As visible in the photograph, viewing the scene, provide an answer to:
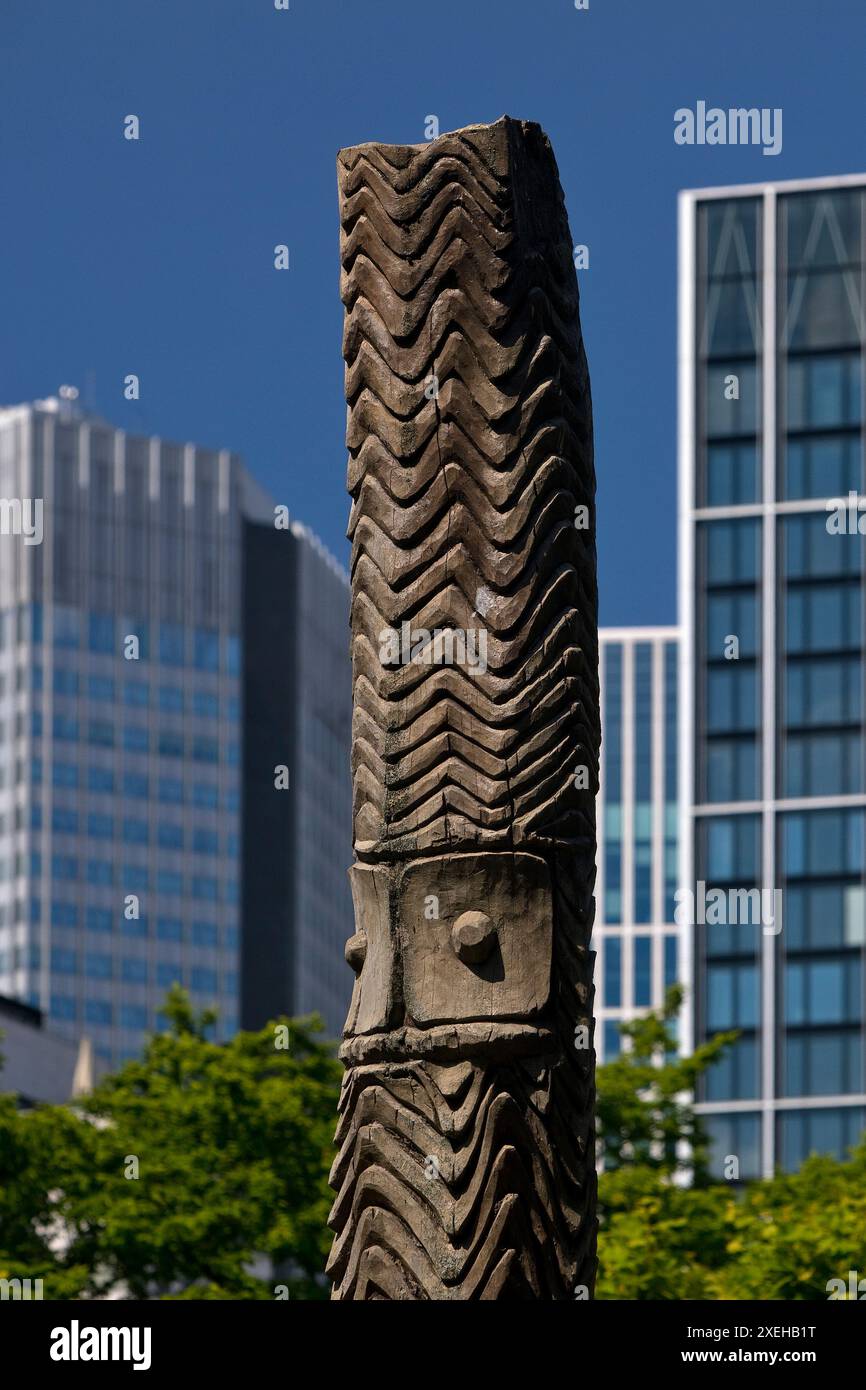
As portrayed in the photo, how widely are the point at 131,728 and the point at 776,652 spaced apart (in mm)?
65062

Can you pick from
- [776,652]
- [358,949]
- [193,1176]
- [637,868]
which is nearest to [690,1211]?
[193,1176]

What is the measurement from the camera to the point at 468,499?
36.3 ft

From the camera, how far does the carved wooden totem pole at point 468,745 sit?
10500 millimetres

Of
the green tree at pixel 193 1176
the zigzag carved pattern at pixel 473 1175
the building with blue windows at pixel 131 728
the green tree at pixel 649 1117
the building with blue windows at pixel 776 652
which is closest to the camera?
the zigzag carved pattern at pixel 473 1175

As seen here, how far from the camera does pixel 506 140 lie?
11477 millimetres

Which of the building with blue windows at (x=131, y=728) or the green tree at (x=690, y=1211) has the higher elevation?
the building with blue windows at (x=131, y=728)

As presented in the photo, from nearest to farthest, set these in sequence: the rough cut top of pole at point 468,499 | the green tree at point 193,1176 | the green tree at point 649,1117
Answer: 1. the rough cut top of pole at point 468,499
2. the green tree at point 193,1176
3. the green tree at point 649,1117

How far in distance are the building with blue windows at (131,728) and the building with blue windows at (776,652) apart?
54495 mm

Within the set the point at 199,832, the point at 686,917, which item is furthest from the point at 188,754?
the point at 686,917

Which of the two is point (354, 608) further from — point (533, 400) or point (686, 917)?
point (686, 917)

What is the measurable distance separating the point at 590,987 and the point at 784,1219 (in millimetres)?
22963

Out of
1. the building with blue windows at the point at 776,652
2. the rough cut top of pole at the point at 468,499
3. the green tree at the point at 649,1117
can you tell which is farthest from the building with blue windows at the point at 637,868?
the rough cut top of pole at the point at 468,499

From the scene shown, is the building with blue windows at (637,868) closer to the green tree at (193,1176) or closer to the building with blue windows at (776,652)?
the building with blue windows at (776,652)

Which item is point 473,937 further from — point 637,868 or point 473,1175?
point 637,868
